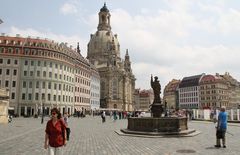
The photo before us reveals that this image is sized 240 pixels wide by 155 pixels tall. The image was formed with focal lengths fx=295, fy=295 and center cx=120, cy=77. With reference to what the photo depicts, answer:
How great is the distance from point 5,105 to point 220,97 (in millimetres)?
121845

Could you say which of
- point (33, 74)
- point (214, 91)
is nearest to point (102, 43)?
point (214, 91)

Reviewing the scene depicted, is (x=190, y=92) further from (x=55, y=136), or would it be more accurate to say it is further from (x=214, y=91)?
(x=55, y=136)

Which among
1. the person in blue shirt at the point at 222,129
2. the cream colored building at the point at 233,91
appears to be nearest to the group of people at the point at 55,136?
the person in blue shirt at the point at 222,129

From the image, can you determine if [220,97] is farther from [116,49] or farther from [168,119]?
[168,119]

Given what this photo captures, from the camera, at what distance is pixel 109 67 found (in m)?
157

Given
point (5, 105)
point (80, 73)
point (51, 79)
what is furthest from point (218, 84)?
Answer: point (5, 105)

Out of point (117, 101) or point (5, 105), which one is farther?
point (117, 101)

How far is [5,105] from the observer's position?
4359 cm

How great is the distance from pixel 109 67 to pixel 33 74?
250 ft

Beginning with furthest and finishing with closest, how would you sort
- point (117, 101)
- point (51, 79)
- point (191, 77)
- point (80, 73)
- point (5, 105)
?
point (191, 77) → point (117, 101) → point (80, 73) → point (51, 79) → point (5, 105)

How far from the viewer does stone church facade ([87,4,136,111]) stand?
155 m

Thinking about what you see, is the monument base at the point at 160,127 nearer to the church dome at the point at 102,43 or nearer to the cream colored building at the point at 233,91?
the church dome at the point at 102,43

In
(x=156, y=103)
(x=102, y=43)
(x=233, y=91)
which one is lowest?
(x=156, y=103)

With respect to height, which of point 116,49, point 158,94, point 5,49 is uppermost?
point 116,49
